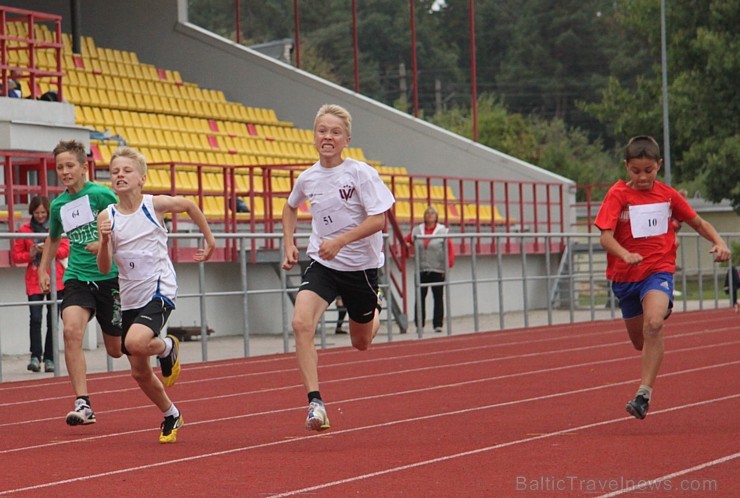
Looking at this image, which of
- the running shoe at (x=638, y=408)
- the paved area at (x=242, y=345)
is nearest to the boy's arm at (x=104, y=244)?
the running shoe at (x=638, y=408)

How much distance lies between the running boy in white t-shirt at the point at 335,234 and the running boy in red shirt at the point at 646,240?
1.32 m

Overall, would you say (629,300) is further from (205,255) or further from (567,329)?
(567,329)

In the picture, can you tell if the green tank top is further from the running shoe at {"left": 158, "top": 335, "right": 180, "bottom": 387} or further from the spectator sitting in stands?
the spectator sitting in stands

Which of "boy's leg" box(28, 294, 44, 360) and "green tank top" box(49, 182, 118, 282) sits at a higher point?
"green tank top" box(49, 182, 118, 282)

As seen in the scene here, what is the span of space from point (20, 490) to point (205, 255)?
7.90 feet

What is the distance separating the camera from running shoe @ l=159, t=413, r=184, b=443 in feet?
26.7

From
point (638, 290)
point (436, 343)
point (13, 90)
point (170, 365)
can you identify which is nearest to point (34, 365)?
point (436, 343)

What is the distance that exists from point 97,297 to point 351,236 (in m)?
2.03

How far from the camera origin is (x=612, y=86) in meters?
41.0

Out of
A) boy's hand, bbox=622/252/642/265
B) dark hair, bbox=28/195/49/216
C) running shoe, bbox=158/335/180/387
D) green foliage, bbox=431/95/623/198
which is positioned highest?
green foliage, bbox=431/95/623/198

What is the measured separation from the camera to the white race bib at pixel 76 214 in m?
9.14

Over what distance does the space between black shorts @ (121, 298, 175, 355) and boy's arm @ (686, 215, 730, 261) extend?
3.08 m

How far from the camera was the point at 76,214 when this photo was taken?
9156mm

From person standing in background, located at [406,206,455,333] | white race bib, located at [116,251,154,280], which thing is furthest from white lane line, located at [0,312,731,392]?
white race bib, located at [116,251,154,280]
